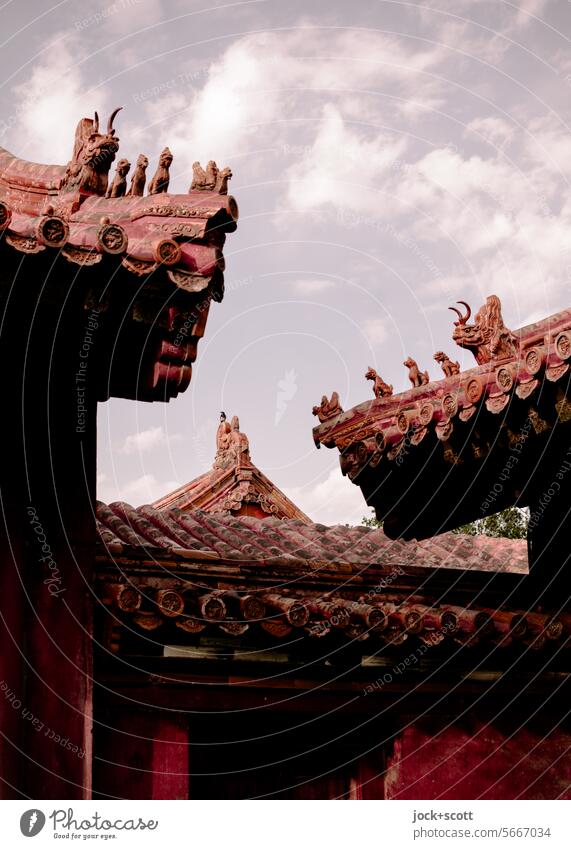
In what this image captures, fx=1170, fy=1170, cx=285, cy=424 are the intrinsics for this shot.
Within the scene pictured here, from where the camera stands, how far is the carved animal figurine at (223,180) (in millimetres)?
6785

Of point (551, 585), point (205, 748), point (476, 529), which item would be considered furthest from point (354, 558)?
point (476, 529)

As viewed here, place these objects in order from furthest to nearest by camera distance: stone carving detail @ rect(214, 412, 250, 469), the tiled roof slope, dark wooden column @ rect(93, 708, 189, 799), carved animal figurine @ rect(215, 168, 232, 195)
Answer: stone carving detail @ rect(214, 412, 250, 469) < the tiled roof slope < dark wooden column @ rect(93, 708, 189, 799) < carved animal figurine @ rect(215, 168, 232, 195)

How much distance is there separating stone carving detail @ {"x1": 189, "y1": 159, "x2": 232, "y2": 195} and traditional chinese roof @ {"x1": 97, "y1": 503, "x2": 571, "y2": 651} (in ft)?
8.71

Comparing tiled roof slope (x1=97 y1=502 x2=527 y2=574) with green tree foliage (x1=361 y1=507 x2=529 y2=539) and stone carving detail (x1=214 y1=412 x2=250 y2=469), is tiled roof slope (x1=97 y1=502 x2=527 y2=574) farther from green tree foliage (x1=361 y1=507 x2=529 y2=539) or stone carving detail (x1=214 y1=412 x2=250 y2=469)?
green tree foliage (x1=361 y1=507 x2=529 y2=539)

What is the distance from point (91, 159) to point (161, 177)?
0.45m

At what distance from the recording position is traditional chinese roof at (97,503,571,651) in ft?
25.5

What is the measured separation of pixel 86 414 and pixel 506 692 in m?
4.05

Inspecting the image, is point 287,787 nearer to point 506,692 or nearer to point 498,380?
point 506,692

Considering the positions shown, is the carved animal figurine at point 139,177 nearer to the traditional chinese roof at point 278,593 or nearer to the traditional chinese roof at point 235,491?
the traditional chinese roof at point 278,593

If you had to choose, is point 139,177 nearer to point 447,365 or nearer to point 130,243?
point 130,243

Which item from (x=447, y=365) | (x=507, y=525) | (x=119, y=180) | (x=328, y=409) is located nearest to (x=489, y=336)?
(x=447, y=365)

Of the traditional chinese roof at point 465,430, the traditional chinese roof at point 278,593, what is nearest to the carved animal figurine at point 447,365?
the traditional chinese roof at point 465,430

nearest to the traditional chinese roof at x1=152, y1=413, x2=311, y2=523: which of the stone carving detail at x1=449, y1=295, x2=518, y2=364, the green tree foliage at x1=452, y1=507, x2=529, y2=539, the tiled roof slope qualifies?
the tiled roof slope

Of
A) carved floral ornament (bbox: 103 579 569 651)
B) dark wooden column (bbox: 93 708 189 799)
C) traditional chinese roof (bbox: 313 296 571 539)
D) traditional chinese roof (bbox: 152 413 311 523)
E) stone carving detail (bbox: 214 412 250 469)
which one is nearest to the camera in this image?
carved floral ornament (bbox: 103 579 569 651)
